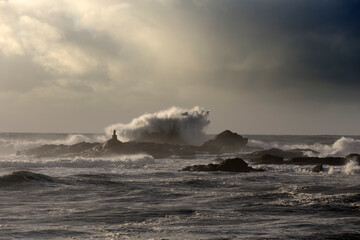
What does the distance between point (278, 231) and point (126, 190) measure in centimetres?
1132

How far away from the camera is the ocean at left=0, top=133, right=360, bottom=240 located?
13359 millimetres

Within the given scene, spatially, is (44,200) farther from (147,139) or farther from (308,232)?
(147,139)

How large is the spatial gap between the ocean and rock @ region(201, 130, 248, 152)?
31693 mm

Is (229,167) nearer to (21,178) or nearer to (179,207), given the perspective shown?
(21,178)

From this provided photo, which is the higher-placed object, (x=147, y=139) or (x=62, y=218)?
(x=147, y=139)

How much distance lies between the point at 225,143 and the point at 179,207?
4780cm

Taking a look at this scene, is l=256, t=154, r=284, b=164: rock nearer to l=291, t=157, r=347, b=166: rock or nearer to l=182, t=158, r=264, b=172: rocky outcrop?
l=291, t=157, r=347, b=166: rock

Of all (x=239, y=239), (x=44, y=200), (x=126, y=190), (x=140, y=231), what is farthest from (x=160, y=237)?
(x=126, y=190)

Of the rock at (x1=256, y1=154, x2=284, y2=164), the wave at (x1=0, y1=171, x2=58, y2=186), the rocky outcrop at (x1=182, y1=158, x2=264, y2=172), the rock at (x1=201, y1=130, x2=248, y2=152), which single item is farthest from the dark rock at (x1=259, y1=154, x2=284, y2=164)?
the wave at (x1=0, y1=171, x2=58, y2=186)

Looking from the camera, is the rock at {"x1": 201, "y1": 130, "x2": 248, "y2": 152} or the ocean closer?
the ocean

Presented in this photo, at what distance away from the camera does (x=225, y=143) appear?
65.2 metres

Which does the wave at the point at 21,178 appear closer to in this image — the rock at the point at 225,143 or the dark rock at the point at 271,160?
the dark rock at the point at 271,160

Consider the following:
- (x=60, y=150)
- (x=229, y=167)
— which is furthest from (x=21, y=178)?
(x=60, y=150)

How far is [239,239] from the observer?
12.4 meters
